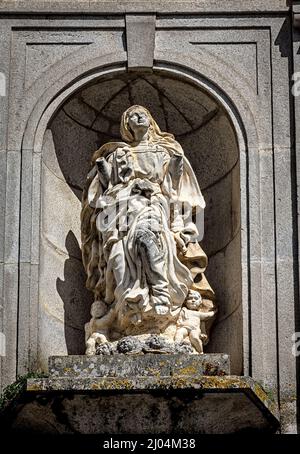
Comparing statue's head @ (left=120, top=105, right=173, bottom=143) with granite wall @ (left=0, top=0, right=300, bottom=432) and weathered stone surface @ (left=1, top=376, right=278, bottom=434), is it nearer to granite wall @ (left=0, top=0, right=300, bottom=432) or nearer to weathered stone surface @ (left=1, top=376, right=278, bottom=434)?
granite wall @ (left=0, top=0, right=300, bottom=432)

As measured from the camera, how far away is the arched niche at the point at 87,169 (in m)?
18.1

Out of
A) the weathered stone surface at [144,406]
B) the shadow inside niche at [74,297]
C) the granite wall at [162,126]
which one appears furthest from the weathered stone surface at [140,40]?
the weathered stone surface at [144,406]

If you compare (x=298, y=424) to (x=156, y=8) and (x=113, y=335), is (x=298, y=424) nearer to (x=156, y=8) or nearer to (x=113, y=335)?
(x=113, y=335)

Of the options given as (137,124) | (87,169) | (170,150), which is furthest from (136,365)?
(87,169)

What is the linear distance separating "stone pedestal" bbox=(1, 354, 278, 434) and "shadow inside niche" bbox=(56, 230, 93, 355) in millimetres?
1204

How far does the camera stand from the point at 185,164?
1834 cm

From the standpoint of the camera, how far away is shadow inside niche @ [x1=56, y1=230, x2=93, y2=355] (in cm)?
1825

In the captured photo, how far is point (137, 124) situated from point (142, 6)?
40.4 inches

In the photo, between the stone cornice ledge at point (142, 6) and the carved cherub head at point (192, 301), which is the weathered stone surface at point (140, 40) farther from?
the carved cherub head at point (192, 301)

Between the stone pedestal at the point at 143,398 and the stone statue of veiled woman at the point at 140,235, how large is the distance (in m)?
0.73

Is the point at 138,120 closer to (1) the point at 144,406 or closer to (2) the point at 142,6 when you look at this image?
(2) the point at 142,6

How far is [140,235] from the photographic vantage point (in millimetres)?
17672
